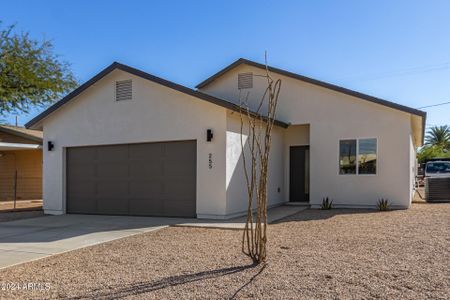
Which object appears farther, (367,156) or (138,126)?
(367,156)

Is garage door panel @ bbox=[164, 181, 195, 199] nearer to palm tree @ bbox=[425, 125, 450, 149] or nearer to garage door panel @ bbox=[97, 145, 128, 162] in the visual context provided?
garage door panel @ bbox=[97, 145, 128, 162]

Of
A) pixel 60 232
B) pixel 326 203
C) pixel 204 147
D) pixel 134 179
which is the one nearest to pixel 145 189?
pixel 134 179

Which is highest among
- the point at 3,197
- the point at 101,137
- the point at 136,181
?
the point at 101,137

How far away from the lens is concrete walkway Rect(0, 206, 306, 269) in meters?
7.69

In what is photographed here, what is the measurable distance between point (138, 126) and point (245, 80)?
542 cm

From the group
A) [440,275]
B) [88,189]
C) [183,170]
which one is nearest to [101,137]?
[88,189]

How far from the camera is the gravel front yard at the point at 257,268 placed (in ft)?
16.5

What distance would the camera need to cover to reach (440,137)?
54.2 metres

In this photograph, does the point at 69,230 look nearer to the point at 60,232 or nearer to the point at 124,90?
the point at 60,232

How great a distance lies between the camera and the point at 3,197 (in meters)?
22.5

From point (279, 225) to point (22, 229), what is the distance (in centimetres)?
661

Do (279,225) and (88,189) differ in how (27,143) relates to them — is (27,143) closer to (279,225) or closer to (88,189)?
(88,189)

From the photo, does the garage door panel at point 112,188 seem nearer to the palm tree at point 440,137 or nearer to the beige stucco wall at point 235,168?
the beige stucco wall at point 235,168

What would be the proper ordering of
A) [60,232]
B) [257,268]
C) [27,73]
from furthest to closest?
[27,73]
[60,232]
[257,268]
